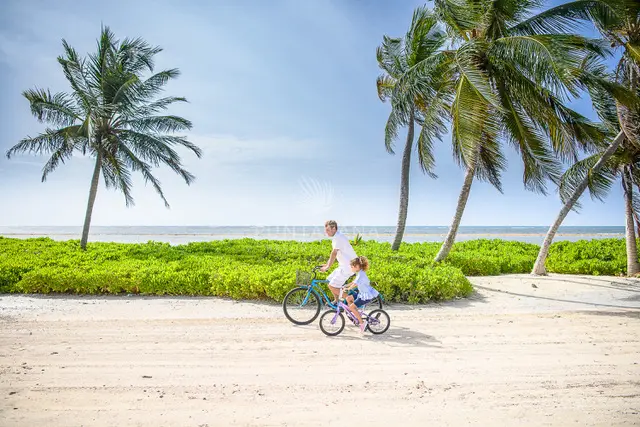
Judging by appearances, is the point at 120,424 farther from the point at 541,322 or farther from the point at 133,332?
the point at 541,322

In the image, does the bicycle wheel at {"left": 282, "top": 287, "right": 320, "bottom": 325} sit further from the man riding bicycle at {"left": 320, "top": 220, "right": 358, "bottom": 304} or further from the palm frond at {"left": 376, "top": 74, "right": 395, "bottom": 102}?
the palm frond at {"left": 376, "top": 74, "right": 395, "bottom": 102}

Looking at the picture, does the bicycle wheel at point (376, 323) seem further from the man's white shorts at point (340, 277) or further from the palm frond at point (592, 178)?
the palm frond at point (592, 178)

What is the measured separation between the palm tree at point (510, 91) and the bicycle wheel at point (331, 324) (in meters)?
5.07

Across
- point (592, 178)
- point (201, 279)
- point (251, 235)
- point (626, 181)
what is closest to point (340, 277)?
point (201, 279)

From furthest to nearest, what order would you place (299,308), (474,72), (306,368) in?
(474,72)
(299,308)
(306,368)

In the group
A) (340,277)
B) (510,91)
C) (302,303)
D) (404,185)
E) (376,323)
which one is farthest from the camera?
(404,185)

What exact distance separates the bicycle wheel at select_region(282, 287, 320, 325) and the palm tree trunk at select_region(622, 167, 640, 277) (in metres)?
11.3

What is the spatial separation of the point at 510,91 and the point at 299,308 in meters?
8.50

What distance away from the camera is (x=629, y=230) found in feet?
41.3

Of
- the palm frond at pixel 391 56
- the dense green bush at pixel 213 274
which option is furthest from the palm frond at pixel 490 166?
the palm frond at pixel 391 56

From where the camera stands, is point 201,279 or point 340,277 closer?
point 340,277

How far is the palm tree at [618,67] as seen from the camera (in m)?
9.44

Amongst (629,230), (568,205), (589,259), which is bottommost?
(589,259)

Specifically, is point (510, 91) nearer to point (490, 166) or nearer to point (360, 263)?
point (490, 166)
